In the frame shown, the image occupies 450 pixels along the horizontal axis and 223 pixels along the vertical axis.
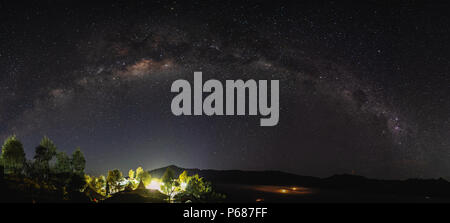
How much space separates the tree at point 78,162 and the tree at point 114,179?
5.99m

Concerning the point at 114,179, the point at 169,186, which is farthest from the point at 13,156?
the point at 169,186

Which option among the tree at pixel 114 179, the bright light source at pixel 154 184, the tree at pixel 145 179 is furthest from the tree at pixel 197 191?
the tree at pixel 114 179

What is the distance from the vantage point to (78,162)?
52.4 meters

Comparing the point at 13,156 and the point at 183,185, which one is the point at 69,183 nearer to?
the point at 13,156

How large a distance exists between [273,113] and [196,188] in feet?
66.3

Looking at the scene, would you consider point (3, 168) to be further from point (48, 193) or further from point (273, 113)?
point (273, 113)

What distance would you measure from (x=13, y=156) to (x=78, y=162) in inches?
438

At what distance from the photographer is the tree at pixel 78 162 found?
169 feet

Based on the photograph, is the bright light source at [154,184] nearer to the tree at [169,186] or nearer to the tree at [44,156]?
the tree at [169,186]

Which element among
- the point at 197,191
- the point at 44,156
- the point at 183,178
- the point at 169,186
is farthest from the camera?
the point at 44,156

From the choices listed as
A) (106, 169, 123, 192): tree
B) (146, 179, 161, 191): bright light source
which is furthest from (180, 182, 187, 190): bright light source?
(106, 169, 123, 192): tree

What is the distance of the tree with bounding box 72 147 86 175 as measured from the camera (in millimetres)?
51594

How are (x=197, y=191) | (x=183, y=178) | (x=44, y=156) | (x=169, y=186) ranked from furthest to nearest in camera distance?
(x=44, y=156) < (x=183, y=178) < (x=197, y=191) < (x=169, y=186)
